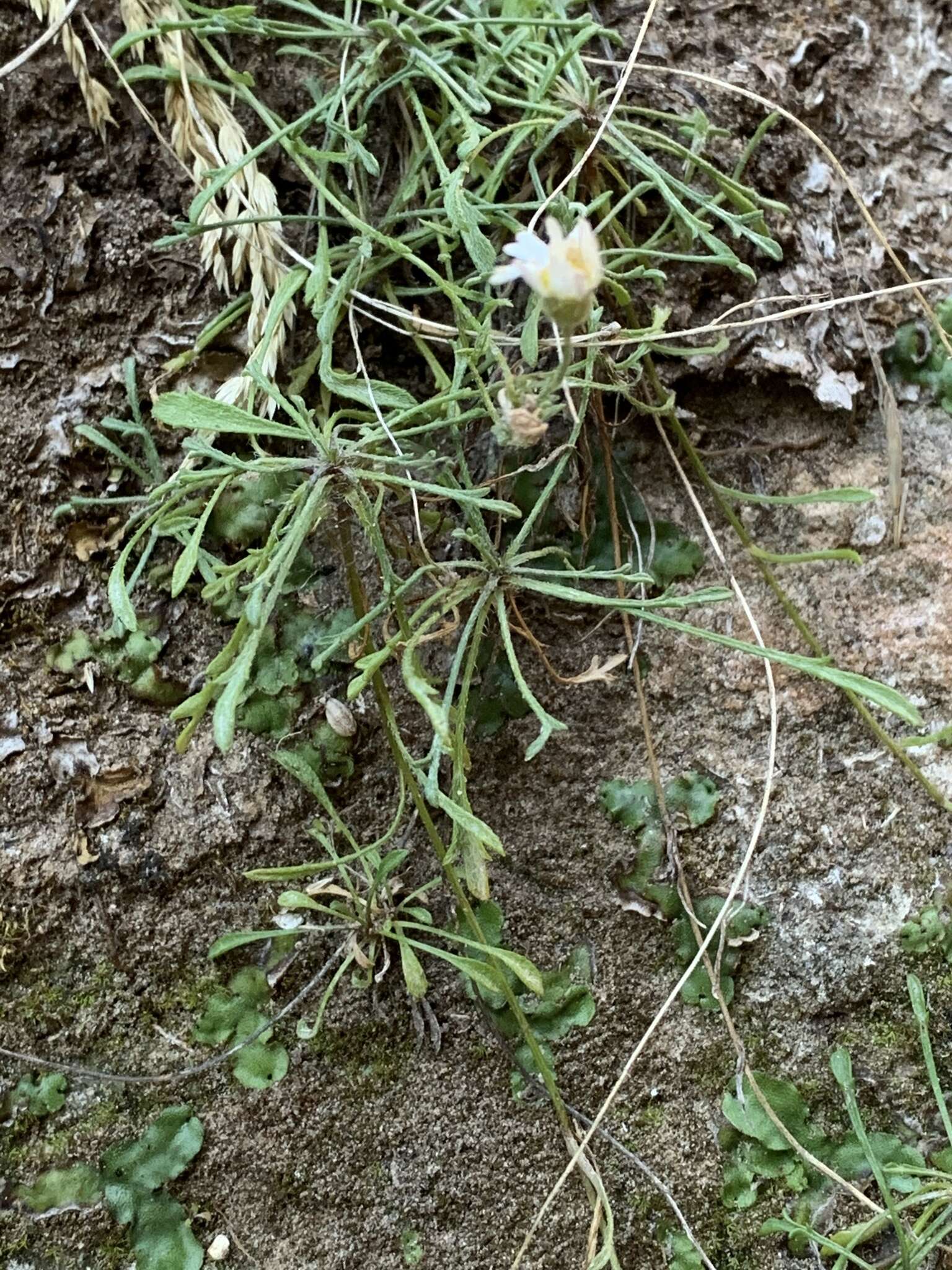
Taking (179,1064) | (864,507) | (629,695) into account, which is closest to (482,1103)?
(179,1064)

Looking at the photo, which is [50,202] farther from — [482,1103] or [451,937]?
[482,1103]

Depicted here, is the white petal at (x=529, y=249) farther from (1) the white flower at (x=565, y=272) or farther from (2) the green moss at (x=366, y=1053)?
(2) the green moss at (x=366, y=1053)

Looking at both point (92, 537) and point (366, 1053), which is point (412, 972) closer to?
point (366, 1053)

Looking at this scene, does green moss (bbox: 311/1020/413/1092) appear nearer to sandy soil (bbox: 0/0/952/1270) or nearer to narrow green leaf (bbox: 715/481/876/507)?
sandy soil (bbox: 0/0/952/1270)

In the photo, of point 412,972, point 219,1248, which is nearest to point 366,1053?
point 412,972

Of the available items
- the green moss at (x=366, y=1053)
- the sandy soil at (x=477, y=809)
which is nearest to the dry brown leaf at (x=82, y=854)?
the sandy soil at (x=477, y=809)

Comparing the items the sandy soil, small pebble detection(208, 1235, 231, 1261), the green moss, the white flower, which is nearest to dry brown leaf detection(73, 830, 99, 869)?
the sandy soil
